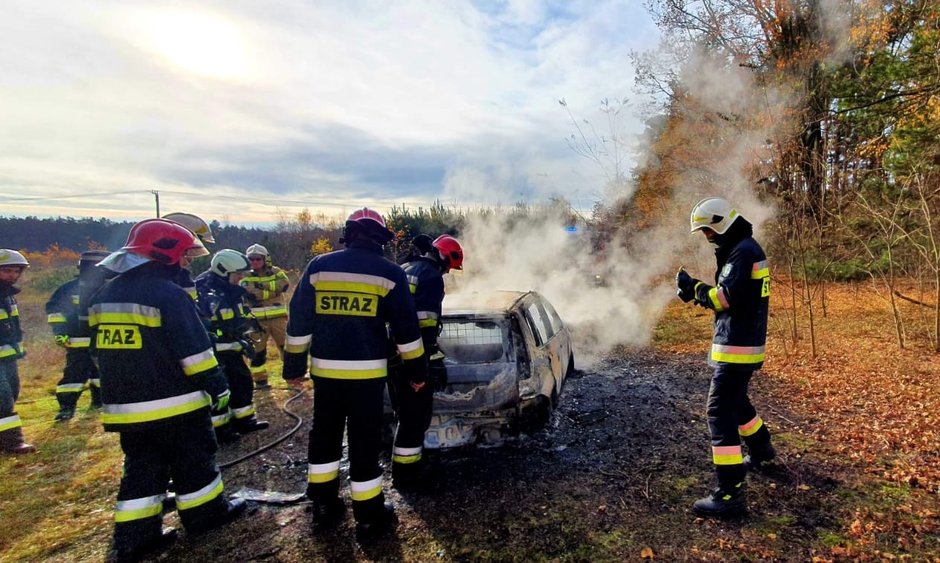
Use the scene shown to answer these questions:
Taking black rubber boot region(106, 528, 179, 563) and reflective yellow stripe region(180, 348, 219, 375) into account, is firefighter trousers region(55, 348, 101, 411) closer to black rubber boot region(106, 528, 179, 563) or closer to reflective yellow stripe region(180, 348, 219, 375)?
black rubber boot region(106, 528, 179, 563)

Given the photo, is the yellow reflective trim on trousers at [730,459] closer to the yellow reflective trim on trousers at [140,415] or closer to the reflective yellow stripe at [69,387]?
the yellow reflective trim on trousers at [140,415]

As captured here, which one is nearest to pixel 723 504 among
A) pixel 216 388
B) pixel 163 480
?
pixel 216 388

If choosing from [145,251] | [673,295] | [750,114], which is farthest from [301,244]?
[145,251]

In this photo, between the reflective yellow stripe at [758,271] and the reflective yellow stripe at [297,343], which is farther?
the reflective yellow stripe at [758,271]

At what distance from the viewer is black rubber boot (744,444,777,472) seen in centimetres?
394

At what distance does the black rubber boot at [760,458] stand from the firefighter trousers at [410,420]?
2.74 meters

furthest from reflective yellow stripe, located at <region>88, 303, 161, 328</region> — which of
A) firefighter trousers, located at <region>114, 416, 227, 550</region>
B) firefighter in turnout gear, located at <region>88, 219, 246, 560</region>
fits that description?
firefighter trousers, located at <region>114, 416, 227, 550</region>

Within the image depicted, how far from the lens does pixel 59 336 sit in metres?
6.06

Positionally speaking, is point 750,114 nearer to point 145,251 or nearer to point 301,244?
point 145,251

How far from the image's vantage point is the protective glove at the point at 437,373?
371 centimetres

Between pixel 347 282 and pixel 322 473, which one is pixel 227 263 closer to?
pixel 347 282

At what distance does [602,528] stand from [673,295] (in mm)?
11396

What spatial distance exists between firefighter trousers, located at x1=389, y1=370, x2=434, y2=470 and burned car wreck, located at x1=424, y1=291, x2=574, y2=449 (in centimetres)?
24

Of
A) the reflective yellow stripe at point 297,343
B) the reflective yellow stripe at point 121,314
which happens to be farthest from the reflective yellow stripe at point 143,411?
the reflective yellow stripe at point 297,343
